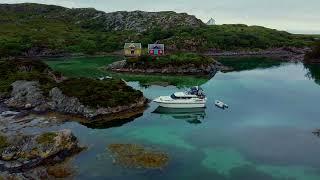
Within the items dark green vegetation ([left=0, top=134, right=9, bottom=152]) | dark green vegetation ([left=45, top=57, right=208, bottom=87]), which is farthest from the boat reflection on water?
dark green vegetation ([left=0, top=134, right=9, bottom=152])

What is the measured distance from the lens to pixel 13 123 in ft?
224

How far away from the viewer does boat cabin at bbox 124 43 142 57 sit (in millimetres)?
180250

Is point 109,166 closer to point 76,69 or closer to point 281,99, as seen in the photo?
point 281,99

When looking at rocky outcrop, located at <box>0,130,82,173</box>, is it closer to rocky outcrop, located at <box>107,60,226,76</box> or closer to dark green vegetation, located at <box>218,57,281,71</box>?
rocky outcrop, located at <box>107,60,226,76</box>

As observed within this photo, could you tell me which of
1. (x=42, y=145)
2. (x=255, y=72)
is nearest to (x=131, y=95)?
(x=42, y=145)

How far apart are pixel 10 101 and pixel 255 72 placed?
9044 cm

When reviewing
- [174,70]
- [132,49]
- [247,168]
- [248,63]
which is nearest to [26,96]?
[247,168]

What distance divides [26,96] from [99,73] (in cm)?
5228

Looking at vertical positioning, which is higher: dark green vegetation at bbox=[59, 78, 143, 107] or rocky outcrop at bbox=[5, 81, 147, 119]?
dark green vegetation at bbox=[59, 78, 143, 107]

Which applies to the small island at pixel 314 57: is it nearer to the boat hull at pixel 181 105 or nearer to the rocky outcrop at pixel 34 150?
the boat hull at pixel 181 105

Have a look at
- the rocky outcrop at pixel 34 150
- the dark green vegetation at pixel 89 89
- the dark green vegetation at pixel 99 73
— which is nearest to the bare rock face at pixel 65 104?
the dark green vegetation at pixel 89 89

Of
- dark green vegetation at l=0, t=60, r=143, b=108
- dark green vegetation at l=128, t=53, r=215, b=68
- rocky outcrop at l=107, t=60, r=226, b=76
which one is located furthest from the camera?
dark green vegetation at l=128, t=53, r=215, b=68

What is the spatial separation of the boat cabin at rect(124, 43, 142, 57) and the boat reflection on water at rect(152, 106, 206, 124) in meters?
100

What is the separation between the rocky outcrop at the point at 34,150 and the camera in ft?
157
